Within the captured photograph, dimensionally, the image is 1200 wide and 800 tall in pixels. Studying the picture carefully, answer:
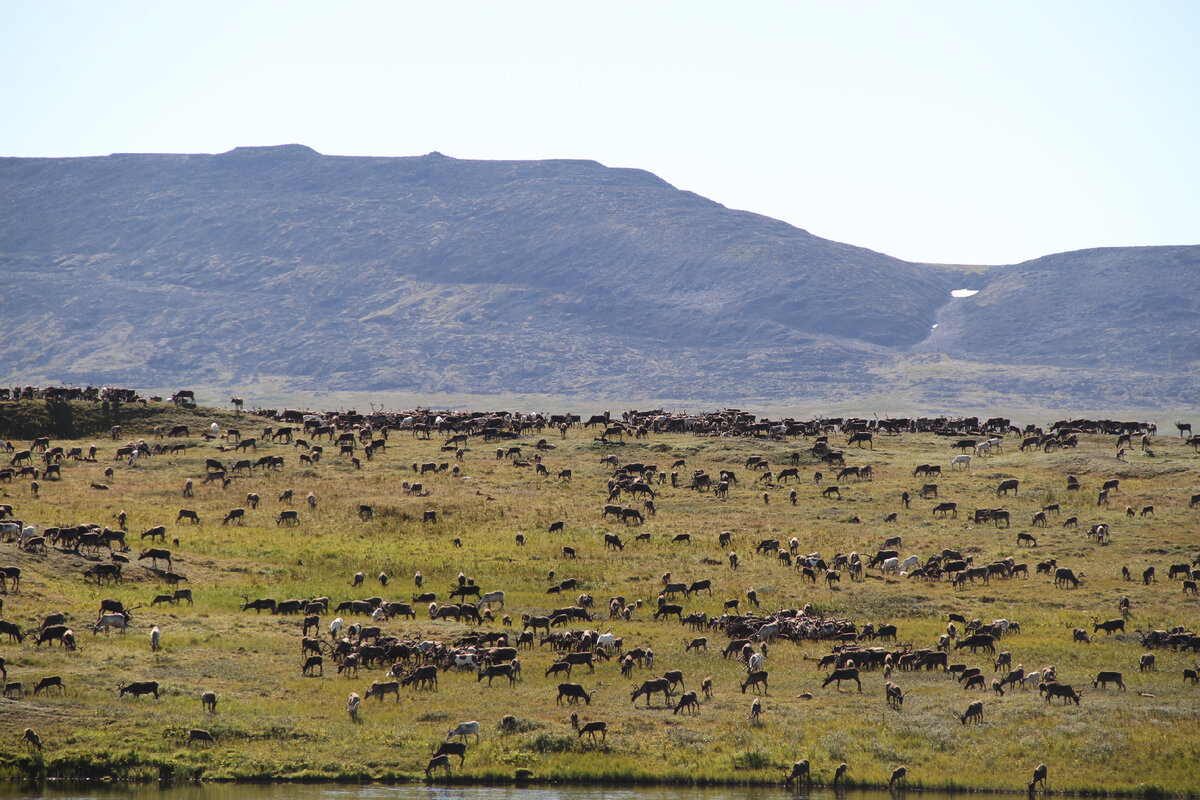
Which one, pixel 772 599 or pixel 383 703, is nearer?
pixel 383 703

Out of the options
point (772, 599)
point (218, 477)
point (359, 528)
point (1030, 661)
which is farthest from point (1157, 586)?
point (218, 477)

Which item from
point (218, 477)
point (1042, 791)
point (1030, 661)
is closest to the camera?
point (1042, 791)

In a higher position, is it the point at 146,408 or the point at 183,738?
the point at 146,408

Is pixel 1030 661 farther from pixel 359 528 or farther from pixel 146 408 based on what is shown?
pixel 146 408

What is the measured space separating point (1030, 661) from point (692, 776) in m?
14.0

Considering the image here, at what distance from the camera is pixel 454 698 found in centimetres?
2962

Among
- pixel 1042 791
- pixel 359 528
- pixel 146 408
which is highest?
pixel 146 408

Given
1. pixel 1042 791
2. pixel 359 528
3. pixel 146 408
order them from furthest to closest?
1. pixel 146 408
2. pixel 359 528
3. pixel 1042 791

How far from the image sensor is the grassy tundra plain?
86.0 feet

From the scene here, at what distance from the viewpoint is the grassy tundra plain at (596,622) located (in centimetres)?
2622

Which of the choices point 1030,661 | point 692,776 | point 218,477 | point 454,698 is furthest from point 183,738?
point 218,477

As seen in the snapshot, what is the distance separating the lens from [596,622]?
1506 inches

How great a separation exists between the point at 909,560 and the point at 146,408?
197 feet

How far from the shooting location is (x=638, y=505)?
2311 inches
